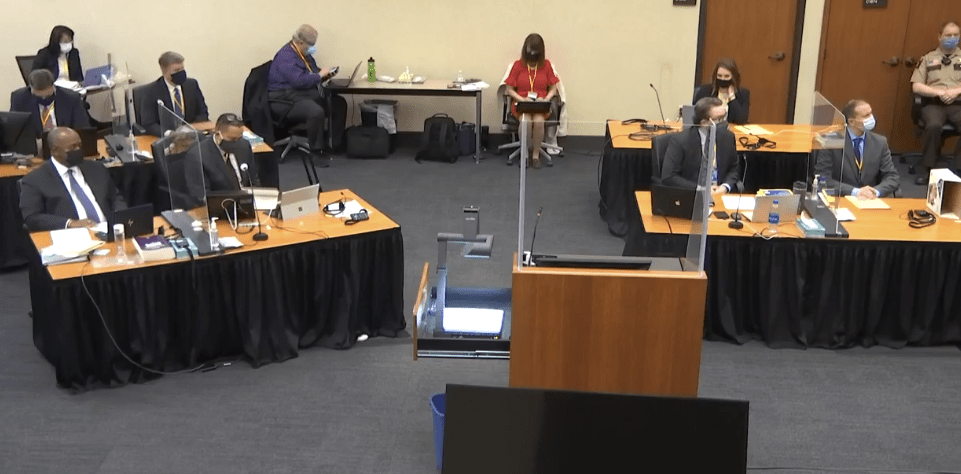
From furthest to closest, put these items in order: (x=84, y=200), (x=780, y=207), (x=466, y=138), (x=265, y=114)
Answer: (x=466, y=138)
(x=265, y=114)
(x=84, y=200)
(x=780, y=207)

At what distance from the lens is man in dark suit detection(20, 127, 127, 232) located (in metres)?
5.45

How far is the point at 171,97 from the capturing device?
812 cm

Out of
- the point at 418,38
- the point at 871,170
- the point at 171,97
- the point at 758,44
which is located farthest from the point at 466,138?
the point at 871,170

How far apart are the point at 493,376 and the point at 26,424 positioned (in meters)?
2.37

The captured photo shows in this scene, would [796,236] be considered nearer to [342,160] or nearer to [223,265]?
[223,265]

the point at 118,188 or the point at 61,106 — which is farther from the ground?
the point at 61,106

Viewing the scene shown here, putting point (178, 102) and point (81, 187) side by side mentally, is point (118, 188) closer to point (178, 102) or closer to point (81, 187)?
point (81, 187)

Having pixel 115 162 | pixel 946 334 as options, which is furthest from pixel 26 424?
pixel 946 334

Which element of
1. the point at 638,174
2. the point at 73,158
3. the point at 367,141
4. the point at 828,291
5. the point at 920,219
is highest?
the point at 73,158

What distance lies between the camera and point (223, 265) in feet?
16.5

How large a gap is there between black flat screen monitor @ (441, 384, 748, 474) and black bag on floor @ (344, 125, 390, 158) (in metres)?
7.87

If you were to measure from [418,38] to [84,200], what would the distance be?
4.99 meters

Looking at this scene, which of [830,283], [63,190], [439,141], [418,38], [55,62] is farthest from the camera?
[418,38]

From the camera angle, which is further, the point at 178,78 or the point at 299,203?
the point at 178,78
